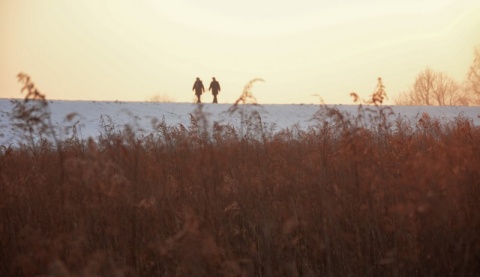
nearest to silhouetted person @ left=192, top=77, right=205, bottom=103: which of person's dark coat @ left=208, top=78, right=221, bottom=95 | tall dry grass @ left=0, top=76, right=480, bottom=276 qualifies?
person's dark coat @ left=208, top=78, right=221, bottom=95

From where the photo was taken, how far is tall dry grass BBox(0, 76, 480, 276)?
296 cm

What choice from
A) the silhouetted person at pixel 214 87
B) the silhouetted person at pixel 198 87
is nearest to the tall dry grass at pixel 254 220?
the silhouetted person at pixel 198 87

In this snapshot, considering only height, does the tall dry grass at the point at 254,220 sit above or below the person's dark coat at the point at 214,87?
below

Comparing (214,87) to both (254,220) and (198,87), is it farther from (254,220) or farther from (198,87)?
(254,220)

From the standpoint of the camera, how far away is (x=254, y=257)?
11.1 feet

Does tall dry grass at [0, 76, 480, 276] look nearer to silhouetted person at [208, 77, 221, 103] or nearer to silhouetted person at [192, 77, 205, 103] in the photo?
silhouetted person at [192, 77, 205, 103]

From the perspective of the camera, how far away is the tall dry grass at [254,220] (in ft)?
9.73

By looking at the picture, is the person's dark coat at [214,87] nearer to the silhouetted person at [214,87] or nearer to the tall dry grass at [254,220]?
the silhouetted person at [214,87]

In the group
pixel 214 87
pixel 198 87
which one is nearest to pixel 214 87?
pixel 214 87

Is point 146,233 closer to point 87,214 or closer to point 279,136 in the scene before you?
point 87,214

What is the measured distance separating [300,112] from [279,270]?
66.1ft

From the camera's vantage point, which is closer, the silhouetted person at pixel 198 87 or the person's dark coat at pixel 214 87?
the silhouetted person at pixel 198 87

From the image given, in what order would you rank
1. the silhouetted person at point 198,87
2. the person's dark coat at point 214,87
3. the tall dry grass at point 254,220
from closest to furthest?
the tall dry grass at point 254,220
the silhouetted person at point 198,87
the person's dark coat at point 214,87

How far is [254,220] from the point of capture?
3869mm
